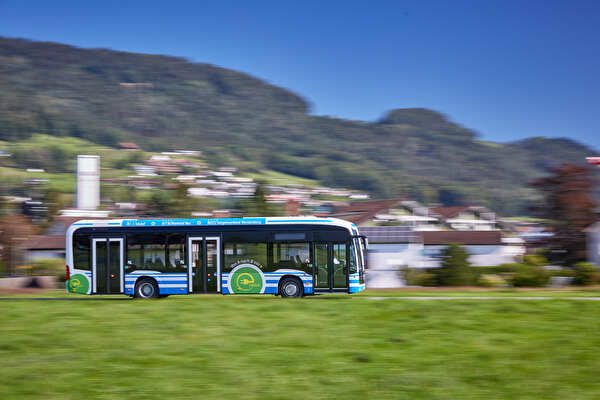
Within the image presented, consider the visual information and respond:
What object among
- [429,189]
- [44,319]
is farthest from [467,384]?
[429,189]

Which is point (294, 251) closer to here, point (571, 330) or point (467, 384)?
point (571, 330)

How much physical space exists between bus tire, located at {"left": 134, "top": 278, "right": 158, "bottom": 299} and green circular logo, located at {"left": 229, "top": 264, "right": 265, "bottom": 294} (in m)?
2.74

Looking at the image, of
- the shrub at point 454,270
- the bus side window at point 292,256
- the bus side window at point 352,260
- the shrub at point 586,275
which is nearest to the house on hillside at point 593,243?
the shrub at point 586,275

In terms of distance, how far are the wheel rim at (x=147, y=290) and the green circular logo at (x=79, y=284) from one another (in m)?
2.00

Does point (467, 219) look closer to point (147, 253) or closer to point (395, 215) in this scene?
point (395, 215)

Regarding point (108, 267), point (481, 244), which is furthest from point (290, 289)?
point (481, 244)

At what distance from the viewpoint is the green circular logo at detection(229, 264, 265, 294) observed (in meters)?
20.9

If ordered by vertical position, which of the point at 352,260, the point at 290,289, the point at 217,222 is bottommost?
the point at 290,289

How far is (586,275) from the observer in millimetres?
33031

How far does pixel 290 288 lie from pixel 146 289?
5092 mm

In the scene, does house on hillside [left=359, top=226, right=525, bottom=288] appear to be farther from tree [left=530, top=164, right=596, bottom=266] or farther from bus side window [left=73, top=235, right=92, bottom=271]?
bus side window [left=73, top=235, right=92, bottom=271]

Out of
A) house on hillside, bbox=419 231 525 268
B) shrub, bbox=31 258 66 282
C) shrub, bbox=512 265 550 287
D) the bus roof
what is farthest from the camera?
house on hillside, bbox=419 231 525 268

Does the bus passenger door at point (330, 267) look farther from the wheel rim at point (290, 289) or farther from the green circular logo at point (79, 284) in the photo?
the green circular logo at point (79, 284)

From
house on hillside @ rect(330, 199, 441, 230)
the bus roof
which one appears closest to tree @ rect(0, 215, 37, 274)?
the bus roof
